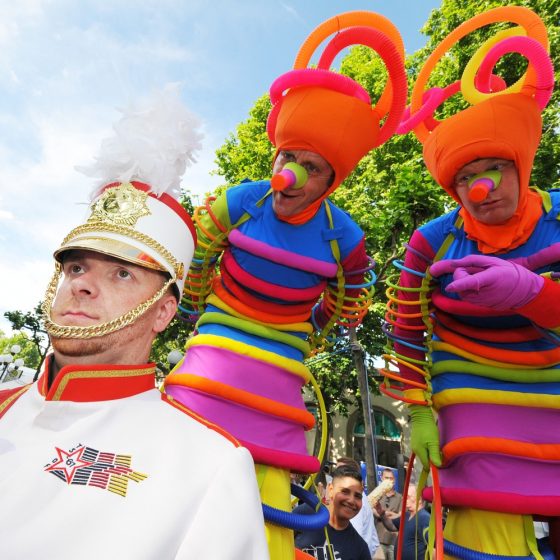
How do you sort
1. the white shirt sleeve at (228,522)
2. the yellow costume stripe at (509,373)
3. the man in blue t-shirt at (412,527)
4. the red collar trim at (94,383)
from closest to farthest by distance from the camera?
the white shirt sleeve at (228,522)
the red collar trim at (94,383)
the yellow costume stripe at (509,373)
the man in blue t-shirt at (412,527)

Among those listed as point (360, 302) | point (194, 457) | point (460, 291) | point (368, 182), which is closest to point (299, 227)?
point (360, 302)

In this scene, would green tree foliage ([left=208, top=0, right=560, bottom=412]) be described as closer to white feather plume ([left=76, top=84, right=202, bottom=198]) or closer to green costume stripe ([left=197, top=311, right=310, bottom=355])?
green costume stripe ([left=197, top=311, right=310, bottom=355])

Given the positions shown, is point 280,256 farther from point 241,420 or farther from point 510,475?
point 510,475

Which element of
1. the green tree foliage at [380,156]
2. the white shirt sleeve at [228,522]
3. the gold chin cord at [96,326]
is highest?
the green tree foliage at [380,156]

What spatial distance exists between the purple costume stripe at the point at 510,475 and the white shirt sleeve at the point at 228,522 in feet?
4.10

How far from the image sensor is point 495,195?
2186mm

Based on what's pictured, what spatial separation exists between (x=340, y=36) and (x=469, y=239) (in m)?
1.25

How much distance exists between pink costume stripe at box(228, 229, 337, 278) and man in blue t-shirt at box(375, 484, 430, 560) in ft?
4.38

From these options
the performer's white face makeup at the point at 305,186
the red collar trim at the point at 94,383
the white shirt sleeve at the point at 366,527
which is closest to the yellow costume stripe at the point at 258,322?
the performer's white face makeup at the point at 305,186

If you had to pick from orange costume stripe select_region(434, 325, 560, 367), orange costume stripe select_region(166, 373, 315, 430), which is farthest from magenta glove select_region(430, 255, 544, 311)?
orange costume stripe select_region(166, 373, 315, 430)

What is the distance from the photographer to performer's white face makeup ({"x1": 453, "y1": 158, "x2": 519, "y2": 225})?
7.18 ft

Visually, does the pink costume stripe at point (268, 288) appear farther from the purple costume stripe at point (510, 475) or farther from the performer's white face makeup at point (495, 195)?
the purple costume stripe at point (510, 475)

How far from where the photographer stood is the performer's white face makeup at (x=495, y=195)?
7.18 feet

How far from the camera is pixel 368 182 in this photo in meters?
12.2
